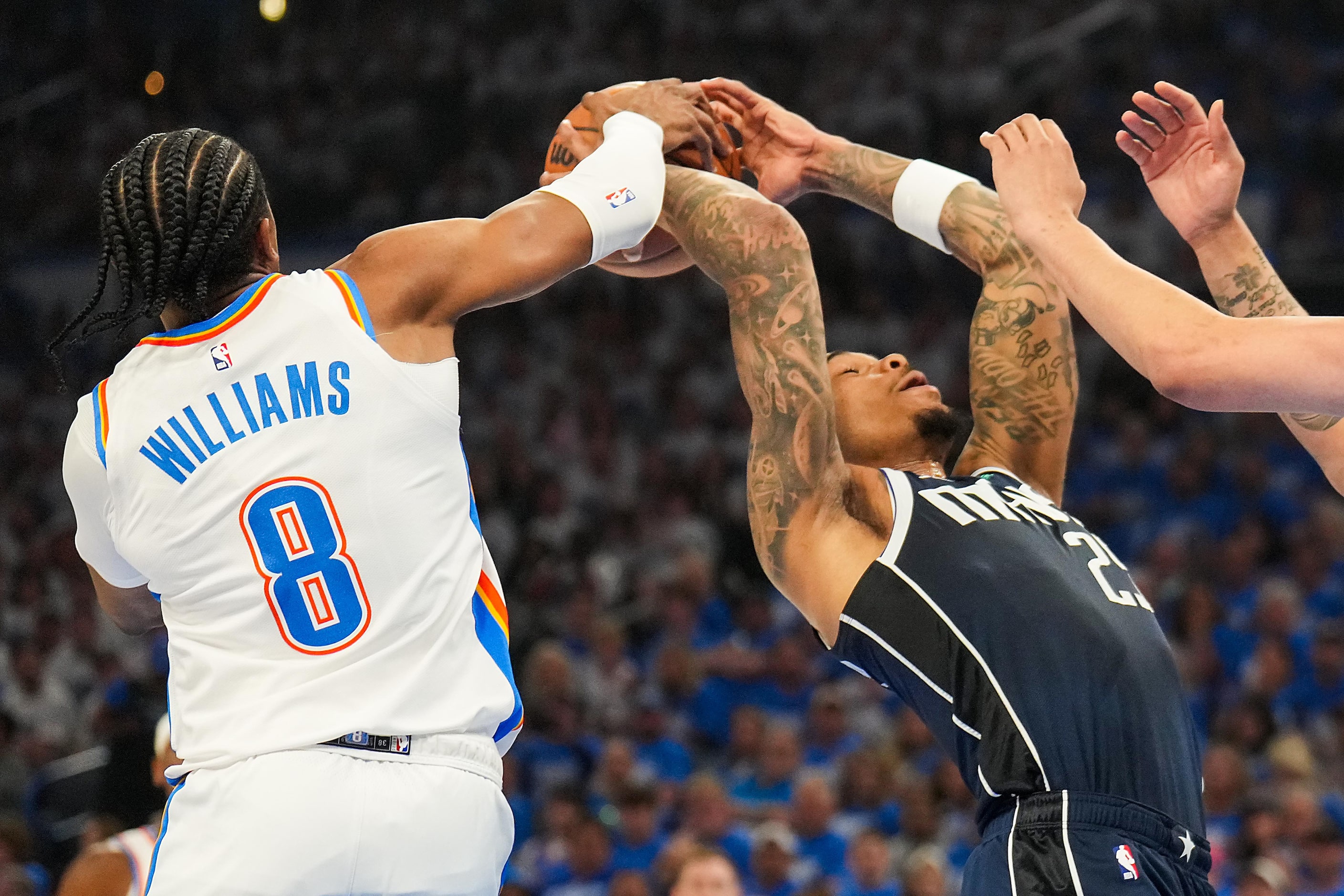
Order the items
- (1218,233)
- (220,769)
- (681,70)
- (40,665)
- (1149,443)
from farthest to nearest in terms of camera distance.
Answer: (681,70), (1149,443), (40,665), (1218,233), (220,769)

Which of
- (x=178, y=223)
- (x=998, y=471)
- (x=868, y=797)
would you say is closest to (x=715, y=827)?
(x=868, y=797)

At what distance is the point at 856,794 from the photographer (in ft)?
27.5

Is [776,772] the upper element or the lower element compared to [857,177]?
lower

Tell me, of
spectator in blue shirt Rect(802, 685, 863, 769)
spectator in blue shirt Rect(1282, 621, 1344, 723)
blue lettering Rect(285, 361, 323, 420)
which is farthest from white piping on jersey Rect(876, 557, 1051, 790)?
spectator in blue shirt Rect(1282, 621, 1344, 723)

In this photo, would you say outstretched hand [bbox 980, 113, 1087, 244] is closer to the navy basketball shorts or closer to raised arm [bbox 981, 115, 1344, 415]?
raised arm [bbox 981, 115, 1344, 415]

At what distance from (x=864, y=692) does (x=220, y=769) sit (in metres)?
7.44

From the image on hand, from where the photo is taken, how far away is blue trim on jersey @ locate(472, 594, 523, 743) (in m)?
2.79

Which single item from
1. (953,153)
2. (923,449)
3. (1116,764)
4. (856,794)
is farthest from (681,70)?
(1116,764)

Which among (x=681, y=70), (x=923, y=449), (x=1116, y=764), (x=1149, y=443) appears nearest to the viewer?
(x=1116, y=764)

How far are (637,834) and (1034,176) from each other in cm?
603

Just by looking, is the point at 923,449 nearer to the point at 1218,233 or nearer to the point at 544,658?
the point at 1218,233

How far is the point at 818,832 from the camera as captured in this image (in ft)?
26.9

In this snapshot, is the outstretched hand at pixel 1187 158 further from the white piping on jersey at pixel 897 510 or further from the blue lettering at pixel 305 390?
the blue lettering at pixel 305 390

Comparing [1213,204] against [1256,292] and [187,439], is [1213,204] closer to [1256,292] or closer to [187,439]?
[1256,292]
